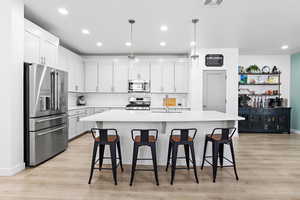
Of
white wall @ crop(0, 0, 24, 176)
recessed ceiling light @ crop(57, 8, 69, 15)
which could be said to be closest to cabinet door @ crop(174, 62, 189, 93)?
recessed ceiling light @ crop(57, 8, 69, 15)

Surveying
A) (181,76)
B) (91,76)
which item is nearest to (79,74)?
(91,76)

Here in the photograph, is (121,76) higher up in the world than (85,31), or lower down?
lower down

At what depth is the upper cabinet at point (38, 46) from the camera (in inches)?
136

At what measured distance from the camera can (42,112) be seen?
11.2 feet

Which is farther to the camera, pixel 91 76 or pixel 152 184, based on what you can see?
pixel 91 76

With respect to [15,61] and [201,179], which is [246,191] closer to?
[201,179]

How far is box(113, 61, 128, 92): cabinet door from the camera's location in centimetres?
664

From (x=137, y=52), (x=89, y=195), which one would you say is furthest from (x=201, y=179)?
(x=137, y=52)

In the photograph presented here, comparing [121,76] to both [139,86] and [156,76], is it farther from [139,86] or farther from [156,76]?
[156,76]

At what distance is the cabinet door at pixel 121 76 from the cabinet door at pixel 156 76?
2.91 ft

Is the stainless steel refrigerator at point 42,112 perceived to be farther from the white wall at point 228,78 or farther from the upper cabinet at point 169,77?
the white wall at point 228,78

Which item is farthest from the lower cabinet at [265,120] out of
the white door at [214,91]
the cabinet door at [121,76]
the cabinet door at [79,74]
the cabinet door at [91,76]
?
the cabinet door at [79,74]

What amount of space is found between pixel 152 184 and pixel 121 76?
178 inches

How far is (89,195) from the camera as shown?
243 cm
